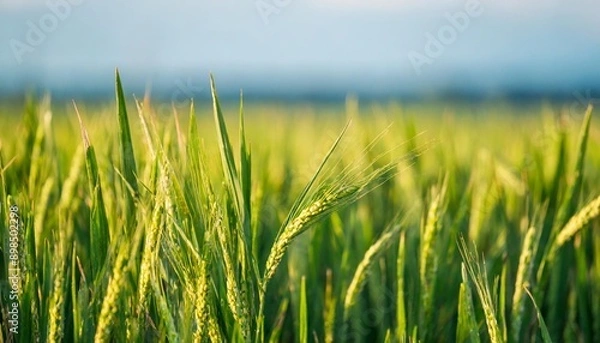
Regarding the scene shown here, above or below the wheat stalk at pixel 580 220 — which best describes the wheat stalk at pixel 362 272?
below

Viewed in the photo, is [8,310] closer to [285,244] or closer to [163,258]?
[163,258]

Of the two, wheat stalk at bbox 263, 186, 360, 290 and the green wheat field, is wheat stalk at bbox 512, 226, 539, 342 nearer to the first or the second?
the green wheat field

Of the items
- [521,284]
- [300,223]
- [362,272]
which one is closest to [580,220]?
[521,284]

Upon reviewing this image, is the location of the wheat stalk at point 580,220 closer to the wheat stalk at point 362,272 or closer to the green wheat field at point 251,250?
the green wheat field at point 251,250

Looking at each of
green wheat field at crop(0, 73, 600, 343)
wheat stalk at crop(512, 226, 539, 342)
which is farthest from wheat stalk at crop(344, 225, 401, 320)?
wheat stalk at crop(512, 226, 539, 342)

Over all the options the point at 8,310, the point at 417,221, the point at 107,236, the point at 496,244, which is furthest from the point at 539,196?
the point at 8,310

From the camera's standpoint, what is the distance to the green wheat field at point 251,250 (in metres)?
0.79

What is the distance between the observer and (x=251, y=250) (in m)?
0.81

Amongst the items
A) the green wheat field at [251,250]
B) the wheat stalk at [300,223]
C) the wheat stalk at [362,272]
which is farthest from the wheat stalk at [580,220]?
the wheat stalk at [300,223]

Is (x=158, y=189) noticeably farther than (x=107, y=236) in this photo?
No

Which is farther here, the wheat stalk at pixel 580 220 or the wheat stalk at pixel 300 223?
the wheat stalk at pixel 580 220

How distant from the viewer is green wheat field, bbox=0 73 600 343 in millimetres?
793

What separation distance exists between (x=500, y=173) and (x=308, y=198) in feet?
3.27

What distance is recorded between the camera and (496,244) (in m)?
1.45
